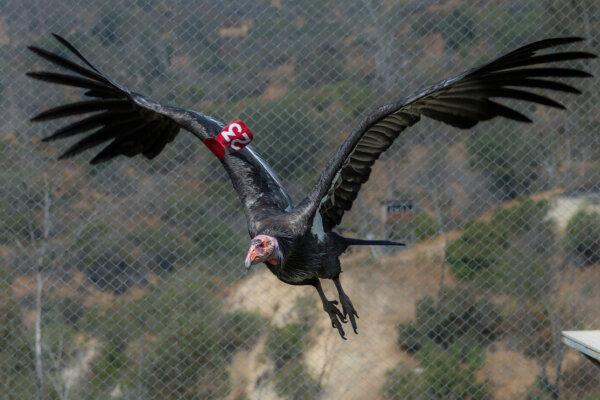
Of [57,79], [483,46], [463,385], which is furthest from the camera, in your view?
[483,46]

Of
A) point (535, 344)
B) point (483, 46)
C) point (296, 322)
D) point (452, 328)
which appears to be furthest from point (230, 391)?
point (483, 46)

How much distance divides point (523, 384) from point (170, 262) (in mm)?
2570

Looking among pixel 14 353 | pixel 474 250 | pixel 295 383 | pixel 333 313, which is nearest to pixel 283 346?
pixel 295 383

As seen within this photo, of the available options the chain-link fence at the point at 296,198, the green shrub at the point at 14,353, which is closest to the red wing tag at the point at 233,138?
the chain-link fence at the point at 296,198

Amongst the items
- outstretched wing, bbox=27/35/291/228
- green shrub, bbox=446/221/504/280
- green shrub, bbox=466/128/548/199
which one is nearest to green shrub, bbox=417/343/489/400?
green shrub, bbox=446/221/504/280

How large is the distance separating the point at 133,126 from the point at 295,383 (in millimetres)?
2790

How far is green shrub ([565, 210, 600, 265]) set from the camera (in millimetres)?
7941

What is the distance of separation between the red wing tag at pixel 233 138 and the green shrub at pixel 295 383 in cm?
298

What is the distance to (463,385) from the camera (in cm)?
747

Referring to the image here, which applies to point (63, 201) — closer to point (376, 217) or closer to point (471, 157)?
point (376, 217)

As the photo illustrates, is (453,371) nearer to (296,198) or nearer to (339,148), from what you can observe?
(296,198)

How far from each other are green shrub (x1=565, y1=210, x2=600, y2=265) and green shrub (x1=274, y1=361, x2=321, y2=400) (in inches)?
82.8

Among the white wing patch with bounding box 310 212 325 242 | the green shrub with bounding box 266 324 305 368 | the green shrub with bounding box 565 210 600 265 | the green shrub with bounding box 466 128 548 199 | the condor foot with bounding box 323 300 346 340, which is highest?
the white wing patch with bounding box 310 212 325 242

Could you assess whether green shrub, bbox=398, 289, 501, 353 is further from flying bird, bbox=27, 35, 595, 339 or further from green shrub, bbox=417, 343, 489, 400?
flying bird, bbox=27, 35, 595, 339
